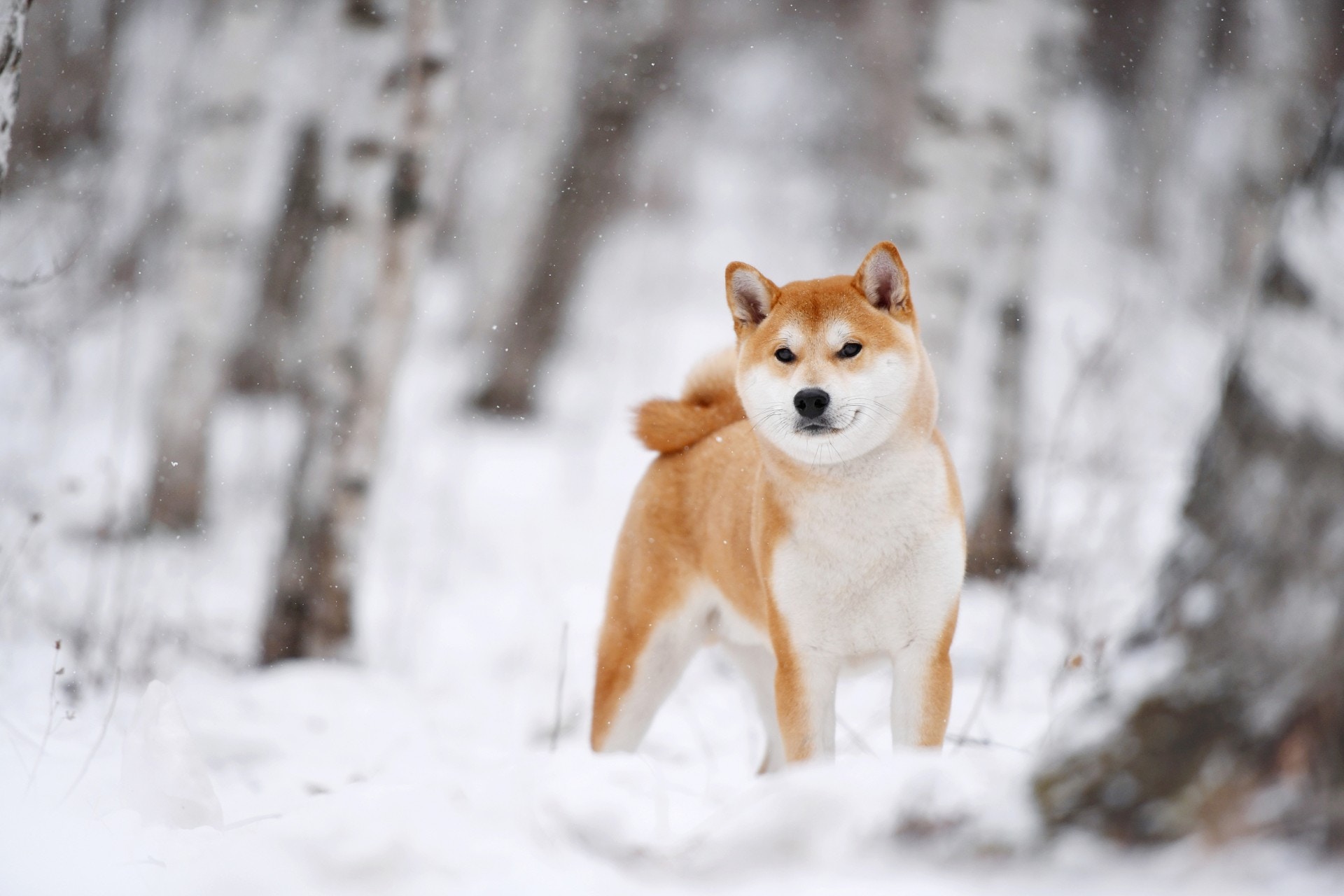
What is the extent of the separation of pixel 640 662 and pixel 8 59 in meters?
1.98

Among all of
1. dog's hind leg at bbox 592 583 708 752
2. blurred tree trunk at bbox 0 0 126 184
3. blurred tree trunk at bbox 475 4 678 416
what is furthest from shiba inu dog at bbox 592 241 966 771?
blurred tree trunk at bbox 475 4 678 416

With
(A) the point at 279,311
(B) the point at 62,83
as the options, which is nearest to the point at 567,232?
(A) the point at 279,311

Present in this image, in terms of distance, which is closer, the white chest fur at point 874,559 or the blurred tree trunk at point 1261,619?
the blurred tree trunk at point 1261,619

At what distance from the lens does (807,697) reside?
2.25 m

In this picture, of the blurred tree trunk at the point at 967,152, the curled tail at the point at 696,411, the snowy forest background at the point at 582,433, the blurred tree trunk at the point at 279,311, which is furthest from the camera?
the blurred tree trunk at the point at 279,311

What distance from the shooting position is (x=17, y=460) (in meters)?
5.54

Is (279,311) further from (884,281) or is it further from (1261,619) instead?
(1261,619)

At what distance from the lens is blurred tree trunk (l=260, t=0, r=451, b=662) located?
463 cm

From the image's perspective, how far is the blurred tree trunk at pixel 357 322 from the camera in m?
4.63

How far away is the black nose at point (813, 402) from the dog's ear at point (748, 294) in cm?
32

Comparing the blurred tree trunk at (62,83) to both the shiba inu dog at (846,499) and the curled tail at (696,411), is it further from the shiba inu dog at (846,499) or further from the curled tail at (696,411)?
the shiba inu dog at (846,499)

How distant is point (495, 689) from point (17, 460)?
2.89 m

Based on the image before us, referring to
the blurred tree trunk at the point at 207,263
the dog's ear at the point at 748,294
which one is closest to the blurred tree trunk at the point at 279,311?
the blurred tree trunk at the point at 207,263

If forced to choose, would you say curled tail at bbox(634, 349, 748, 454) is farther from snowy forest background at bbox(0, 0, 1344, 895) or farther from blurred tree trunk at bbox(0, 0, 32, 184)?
blurred tree trunk at bbox(0, 0, 32, 184)
